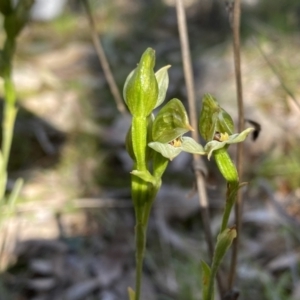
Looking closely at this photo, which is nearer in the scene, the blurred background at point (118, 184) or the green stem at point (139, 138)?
the green stem at point (139, 138)

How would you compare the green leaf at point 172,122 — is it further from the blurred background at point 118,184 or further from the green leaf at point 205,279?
the blurred background at point 118,184

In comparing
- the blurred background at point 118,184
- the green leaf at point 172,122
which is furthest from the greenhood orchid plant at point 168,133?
the blurred background at point 118,184

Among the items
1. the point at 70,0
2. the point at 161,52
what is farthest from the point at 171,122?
the point at 70,0

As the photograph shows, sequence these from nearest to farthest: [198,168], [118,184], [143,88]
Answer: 1. [143,88]
2. [198,168]
3. [118,184]

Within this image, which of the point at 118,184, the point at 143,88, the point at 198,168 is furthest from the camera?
the point at 118,184

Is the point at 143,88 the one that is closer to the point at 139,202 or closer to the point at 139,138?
the point at 139,138

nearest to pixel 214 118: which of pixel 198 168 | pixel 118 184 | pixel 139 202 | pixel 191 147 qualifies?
pixel 191 147

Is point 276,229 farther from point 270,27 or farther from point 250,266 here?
point 270,27

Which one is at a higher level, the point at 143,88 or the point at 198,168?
the point at 143,88

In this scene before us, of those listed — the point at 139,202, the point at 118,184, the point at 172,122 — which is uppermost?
the point at 172,122
